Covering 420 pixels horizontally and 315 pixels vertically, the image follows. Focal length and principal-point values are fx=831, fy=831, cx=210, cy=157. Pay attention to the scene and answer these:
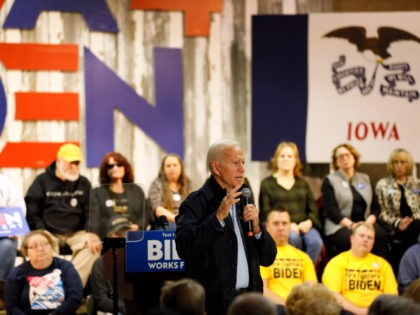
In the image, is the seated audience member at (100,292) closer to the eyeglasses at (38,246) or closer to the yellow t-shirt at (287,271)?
the eyeglasses at (38,246)

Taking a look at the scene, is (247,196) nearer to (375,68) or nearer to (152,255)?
(152,255)

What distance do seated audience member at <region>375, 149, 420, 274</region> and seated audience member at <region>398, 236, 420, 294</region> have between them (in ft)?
1.46

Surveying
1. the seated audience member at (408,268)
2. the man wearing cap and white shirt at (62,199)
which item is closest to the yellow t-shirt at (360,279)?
the seated audience member at (408,268)

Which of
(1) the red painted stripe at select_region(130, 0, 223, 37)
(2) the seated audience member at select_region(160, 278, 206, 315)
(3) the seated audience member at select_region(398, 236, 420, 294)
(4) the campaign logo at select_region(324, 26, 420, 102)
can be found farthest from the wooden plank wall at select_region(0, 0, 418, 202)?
(2) the seated audience member at select_region(160, 278, 206, 315)

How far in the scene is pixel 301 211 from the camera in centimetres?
720

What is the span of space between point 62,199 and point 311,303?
4114 millimetres

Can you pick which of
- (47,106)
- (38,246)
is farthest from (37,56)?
(38,246)

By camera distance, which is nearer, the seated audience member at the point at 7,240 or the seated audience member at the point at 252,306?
the seated audience member at the point at 252,306

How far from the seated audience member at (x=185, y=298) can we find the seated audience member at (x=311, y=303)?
485 millimetres

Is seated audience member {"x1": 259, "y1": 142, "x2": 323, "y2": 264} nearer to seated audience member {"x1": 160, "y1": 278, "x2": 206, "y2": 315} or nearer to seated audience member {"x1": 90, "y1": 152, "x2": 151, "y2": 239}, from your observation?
seated audience member {"x1": 90, "y1": 152, "x2": 151, "y2": 239}

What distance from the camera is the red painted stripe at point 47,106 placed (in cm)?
756

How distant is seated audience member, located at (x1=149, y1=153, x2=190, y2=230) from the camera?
705 centimetres

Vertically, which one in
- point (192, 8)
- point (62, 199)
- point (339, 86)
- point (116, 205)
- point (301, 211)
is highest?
point (192, 8)

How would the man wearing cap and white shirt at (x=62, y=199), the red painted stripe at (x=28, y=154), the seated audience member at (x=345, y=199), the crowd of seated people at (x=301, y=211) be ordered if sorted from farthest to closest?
1. the red painted stripe at (x=28, y=154)
2. the seated audience member at (x=345, y=199)
3. the man wearing cap and white shirt at (x=62, y=199)
4. the crowd of seated people at (x=301, y=211)
